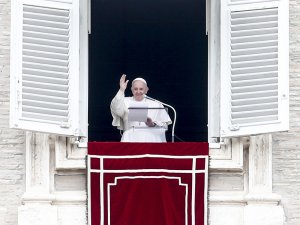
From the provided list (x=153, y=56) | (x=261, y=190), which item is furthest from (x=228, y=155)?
(x=153, y=56)

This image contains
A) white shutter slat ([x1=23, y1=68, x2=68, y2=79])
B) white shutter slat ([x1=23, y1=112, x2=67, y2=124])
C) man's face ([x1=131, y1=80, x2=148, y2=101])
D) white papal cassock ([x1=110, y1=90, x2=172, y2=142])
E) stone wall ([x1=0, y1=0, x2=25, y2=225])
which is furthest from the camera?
man's face ([x1=131, y1=80, x2=148, y2=101])

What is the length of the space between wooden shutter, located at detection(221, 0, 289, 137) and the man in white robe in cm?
83

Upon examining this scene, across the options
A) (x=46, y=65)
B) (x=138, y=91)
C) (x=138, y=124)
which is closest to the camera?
(x=46, y=65)

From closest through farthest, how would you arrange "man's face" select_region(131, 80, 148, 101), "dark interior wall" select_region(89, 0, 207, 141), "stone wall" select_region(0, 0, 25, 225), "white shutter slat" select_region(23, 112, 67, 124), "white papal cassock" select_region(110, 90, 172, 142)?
"white shutter slat" select_region(23, 112, 67, 124) < "stone wall" select_region(0, 0, 25, 225) < "white papal cassock" select_region(110, 90, 172, 142) < "man's face" select_region(131, 80, 148, 101) < "dark interior wall" select_region(89, 0, 207, 141)

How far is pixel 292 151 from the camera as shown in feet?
47.9

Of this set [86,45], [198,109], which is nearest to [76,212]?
[86,45]

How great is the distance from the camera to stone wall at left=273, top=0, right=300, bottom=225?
47.6ft

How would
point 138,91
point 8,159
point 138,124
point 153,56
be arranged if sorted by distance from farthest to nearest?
point 153,56 < point 138,91 < point 138,124 < point 8,159

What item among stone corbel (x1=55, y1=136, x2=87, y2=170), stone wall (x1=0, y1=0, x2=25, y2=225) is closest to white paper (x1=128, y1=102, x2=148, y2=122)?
stone corbel (x1=55, y1=136, x2=87, y2=170)

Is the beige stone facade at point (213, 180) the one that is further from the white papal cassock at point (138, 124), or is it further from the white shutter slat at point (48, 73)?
the white papal cassock at point (138, 124)

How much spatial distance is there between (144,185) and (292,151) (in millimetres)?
1421

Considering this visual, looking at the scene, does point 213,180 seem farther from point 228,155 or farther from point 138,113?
point 138,113

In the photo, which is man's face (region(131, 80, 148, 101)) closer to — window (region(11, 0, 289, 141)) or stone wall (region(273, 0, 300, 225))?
window (region(11, 0, 289, 141))

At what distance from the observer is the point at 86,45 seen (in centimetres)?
1480
